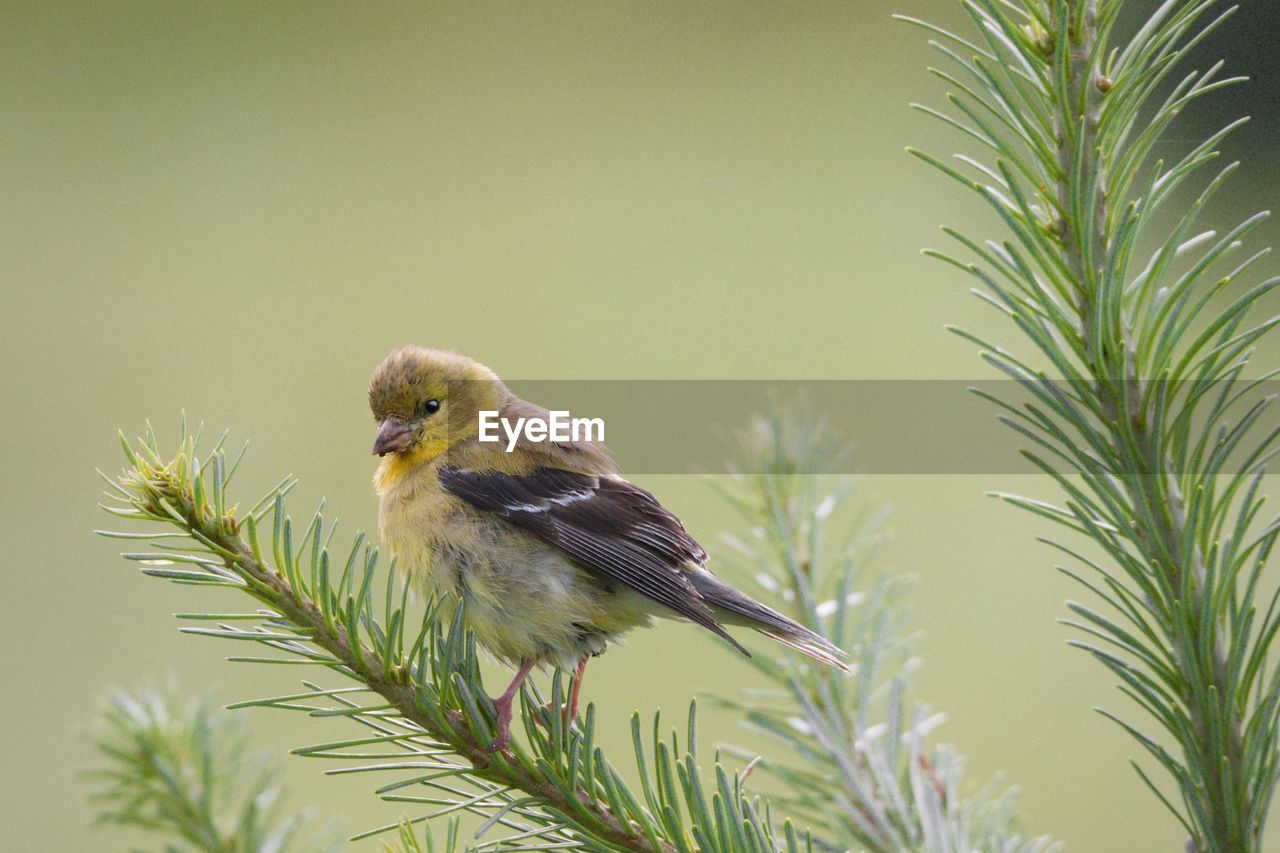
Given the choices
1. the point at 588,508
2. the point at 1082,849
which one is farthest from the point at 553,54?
the point at 588,508

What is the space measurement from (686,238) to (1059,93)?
487 centimetres

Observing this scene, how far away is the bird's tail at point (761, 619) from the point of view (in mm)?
997

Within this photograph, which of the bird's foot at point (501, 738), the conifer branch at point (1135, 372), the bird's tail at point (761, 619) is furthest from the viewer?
the bird's tail at point (761, 619)

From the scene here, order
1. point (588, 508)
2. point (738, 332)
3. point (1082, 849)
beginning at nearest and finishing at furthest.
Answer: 1. point (588, 508)
2. point (1082, 849)
3. point (738, 332)

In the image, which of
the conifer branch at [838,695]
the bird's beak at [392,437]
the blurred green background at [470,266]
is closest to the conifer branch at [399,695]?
the conifer branch at [838,695]

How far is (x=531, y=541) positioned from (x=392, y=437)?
0.27 meters

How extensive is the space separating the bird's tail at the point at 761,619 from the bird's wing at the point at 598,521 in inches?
0.9

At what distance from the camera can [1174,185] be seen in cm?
69

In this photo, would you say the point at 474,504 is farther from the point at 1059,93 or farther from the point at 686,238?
the point at 686,238

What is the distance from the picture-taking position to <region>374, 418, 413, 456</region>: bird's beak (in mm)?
1548

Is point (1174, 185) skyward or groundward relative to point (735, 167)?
groundward

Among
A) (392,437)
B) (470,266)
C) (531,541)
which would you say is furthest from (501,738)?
(470,266)

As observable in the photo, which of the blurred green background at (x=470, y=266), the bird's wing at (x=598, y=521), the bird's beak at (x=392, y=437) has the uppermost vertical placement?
the blurred green background at (x=470, y=266)

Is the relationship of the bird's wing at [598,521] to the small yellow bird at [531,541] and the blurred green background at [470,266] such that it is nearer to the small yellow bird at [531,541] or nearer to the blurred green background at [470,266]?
the small yellow bird at [531,541]
